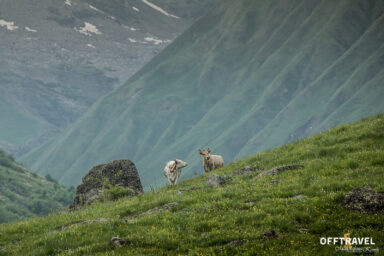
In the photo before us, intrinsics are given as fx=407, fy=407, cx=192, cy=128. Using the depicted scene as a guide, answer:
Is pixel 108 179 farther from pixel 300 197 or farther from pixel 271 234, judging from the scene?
pixel 271 234

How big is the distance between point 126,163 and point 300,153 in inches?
462

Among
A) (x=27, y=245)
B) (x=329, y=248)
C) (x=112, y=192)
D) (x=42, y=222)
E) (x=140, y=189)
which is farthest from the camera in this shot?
(x=140, y=189)

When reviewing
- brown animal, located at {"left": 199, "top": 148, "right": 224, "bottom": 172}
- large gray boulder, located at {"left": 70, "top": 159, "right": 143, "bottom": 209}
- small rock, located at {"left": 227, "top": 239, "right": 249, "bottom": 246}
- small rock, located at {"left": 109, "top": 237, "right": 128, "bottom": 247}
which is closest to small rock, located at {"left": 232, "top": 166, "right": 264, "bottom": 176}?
large gray boulder, located at {"left": 70, "top": 159, "right": 143, "bottom": 209}

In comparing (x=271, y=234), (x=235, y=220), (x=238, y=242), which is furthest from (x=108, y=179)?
(x=271, y=234)

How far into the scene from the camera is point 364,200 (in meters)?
14.3

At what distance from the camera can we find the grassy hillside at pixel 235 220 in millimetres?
12773

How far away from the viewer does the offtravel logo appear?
11209 mm

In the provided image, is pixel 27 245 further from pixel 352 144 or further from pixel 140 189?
pixel 352 144

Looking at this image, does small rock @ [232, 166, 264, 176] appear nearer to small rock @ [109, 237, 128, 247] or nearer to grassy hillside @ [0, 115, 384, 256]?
grassy hillside @ [0, 115, 384, 256]

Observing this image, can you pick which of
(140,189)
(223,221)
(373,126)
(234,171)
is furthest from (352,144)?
(140,189)

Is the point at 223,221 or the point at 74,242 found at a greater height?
the point at 223,221

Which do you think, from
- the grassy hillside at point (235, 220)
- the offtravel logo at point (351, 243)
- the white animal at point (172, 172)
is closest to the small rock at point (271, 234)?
the grassy hillside at point (235, 220)

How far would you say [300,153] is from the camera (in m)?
24.8

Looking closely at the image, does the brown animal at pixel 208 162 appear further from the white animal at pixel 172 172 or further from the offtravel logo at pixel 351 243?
the offtravel logo at pixel 351 243
